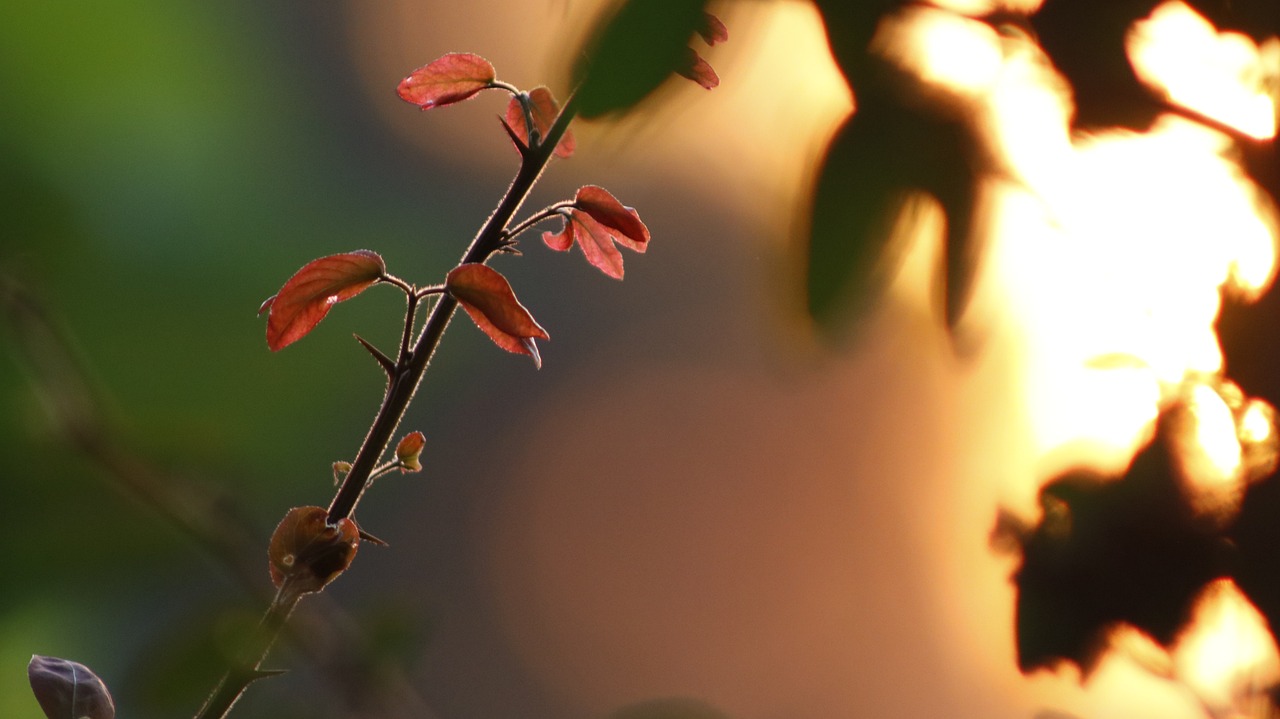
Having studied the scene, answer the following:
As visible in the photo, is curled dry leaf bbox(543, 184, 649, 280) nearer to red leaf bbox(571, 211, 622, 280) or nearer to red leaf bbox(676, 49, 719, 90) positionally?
red leaf bbox(571, 211, 622, 280)

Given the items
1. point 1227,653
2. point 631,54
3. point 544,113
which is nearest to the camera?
point 631,54

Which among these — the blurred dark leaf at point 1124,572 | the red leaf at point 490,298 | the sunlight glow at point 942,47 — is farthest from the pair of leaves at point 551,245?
the blurred dark leaf at point 1124,572

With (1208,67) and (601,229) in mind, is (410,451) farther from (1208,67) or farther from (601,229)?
(1208,67)

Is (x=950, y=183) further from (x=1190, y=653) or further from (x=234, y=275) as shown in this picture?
(x=234, y=275)

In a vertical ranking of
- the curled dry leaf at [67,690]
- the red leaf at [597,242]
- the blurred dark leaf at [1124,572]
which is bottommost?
the blurred dark leaf at [1124,572]

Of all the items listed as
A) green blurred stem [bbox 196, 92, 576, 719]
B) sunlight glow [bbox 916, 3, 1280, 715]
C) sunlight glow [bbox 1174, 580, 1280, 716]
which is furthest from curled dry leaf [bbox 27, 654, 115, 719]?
sunlight glow [bbox 1174, 580, 1280, 716]

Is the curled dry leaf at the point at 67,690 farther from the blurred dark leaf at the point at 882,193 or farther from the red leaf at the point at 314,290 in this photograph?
the blurred dark leaf at the point at 882,193

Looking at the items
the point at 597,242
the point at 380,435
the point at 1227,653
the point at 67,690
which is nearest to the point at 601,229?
the point at 597,242

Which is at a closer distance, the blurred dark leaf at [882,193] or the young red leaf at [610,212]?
the blurred dark leaf at [882,193]
